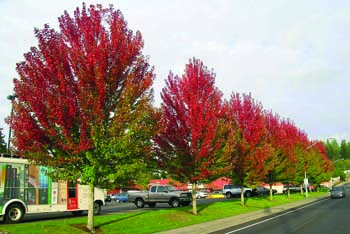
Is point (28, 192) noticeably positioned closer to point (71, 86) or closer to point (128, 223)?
point (128, 223)

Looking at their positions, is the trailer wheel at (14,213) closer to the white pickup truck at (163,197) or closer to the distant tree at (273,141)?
the white pickup truck at (163,197)

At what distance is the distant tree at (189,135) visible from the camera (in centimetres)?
2277

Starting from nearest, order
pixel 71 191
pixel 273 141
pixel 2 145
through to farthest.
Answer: pixel 71 191
pixel 273 141
pixel 2 145

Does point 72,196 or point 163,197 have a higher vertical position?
point 72,196

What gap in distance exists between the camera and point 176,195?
3250cm

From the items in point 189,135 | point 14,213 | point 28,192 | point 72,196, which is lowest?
point 14,213

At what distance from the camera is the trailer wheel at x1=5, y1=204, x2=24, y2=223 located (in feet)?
61.4

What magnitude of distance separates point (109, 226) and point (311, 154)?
50834 millimetres

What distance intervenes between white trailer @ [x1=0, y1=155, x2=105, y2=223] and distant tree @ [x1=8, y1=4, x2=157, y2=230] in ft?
12.2

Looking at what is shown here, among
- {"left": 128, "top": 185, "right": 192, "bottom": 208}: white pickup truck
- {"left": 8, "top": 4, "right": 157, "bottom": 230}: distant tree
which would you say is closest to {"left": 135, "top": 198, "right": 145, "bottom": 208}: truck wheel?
{"left": 128, "top": 185, "right": 192, "bottom": 208}: white pickup truck

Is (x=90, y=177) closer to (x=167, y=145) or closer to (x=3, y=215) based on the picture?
(x=3, y=215)

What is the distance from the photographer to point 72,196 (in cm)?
2247

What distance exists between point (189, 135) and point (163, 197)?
38.1ft

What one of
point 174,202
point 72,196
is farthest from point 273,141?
point 72,196
